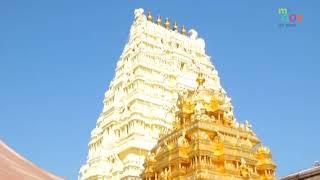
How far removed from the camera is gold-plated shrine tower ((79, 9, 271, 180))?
4112 cm

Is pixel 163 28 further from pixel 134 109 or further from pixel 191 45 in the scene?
pixel 134 109

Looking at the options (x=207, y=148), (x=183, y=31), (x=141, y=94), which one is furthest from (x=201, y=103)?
(x=183, y=31)

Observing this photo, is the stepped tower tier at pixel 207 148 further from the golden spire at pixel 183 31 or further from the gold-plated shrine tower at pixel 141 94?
the golden spire at pixel 183 31

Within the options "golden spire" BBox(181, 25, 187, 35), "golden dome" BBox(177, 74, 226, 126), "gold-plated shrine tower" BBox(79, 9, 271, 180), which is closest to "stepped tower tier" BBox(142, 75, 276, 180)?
"golden dome" BBox(177, 74, 226, 126)

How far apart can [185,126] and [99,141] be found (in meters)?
27.4

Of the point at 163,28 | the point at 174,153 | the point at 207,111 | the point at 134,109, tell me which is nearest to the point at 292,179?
the point at 174,153

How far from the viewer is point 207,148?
19.3 meters

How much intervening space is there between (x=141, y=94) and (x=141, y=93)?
0.39 feet

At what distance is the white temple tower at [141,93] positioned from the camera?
41.2 m

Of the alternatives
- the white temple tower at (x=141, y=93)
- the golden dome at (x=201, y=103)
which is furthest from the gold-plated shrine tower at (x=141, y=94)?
the golden dome at (x=201, y=103)

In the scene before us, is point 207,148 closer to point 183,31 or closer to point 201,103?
point 201,103

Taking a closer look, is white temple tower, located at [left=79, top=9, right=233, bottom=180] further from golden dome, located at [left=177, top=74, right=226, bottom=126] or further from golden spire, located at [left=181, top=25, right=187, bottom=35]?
golden dome, located at [left=177, top=74, right=226, bottom=126]

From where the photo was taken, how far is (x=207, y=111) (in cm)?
2222

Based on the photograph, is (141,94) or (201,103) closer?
(201,103)
